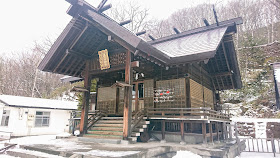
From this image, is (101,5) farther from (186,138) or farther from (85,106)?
(186,138)

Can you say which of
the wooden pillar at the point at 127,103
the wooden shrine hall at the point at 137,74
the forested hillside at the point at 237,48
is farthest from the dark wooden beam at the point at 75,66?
the forested hillside at the point at 237,48

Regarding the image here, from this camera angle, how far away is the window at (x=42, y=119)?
1623cm

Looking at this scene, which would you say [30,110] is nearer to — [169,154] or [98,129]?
[98,129]

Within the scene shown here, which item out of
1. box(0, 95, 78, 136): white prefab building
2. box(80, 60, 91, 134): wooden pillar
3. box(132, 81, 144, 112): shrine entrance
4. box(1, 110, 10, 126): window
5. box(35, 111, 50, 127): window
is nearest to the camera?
box(80, 60, 91, 134): wooden pillar

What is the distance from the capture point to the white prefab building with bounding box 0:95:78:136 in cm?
1478

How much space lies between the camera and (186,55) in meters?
8.03

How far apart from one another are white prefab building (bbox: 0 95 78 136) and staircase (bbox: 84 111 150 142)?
31.8ft

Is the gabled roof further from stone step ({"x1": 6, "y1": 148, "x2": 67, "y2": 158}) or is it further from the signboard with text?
stone step ({"x1": 6, "y1": 148, "x2": 67, "y2": 158})

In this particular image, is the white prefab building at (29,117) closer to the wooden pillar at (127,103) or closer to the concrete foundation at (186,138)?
the wooden pillar at (127,103)

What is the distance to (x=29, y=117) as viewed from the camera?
15.6 meters

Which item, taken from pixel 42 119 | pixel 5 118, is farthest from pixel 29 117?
pixel 5 118

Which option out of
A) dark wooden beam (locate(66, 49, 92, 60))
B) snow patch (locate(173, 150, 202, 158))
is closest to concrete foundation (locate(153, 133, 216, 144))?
snow patch (locate(173, 150, 202, 158))

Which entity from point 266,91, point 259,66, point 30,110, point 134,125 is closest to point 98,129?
point 134,125

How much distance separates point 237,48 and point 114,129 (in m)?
22.0
